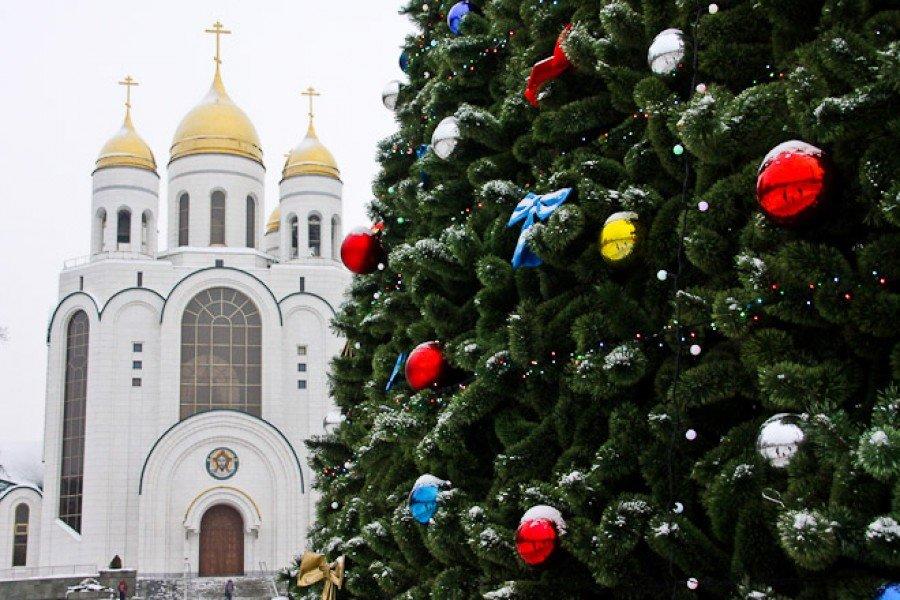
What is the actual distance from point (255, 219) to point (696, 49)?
3135 centimetres

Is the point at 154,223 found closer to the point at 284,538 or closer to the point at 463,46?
the point at 284,538

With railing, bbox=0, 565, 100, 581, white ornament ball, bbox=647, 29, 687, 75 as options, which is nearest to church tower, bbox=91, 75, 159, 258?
railing, bbox=0, 565, 100, 581

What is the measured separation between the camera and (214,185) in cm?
3306

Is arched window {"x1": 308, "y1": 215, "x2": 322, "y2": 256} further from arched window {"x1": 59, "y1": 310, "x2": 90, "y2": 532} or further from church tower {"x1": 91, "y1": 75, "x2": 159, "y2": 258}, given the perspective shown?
arched window {"x1": 59, "y1": 310, "x2": 90, "y2": 532}

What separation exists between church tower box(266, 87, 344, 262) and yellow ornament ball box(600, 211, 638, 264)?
30.4 metres

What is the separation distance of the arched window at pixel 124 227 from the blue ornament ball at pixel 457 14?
29049 mm

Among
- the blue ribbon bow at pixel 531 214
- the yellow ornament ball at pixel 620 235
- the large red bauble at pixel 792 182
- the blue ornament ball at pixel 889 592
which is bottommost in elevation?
the blue ornament ball at pixel 889 592

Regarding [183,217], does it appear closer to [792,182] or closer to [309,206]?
[309,206]

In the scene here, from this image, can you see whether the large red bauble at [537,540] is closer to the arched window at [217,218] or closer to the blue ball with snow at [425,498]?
the blue ball with snow at [425,498]

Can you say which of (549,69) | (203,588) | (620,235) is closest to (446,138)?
(549,69)

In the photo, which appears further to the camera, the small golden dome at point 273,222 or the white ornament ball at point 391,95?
the small golden dome at point 273,222

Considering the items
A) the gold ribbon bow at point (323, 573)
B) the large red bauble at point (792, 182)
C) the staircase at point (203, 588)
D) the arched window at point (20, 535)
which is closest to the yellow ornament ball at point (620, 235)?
the large red bauble at point (792, 182)

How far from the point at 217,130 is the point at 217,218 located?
9.12ft

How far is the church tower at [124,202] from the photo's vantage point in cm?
3266
